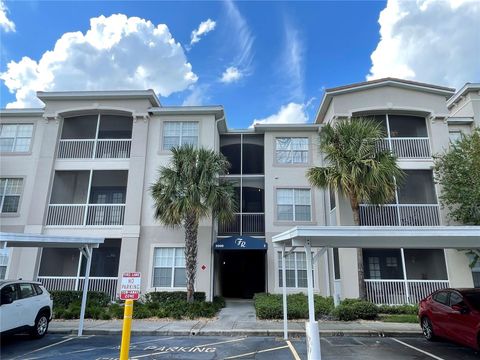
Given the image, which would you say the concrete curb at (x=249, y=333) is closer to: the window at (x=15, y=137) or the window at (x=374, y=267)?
the window at (x=374, y=267)

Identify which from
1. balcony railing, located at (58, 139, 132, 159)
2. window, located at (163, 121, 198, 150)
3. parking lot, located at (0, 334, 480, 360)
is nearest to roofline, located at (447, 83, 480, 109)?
parking lot, located at (0, 334, 480, 360)

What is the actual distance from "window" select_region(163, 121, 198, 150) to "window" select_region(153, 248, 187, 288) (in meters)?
5.66

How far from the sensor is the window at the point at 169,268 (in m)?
15.7

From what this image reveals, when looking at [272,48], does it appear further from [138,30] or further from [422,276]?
[422,276]

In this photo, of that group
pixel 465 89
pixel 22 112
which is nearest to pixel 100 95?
pixel 22 112

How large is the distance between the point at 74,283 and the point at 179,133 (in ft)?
31.2

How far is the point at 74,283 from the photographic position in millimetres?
16266

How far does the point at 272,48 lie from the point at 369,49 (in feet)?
18.0

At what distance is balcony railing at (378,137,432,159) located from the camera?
16562mm

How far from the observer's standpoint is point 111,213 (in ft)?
55.3

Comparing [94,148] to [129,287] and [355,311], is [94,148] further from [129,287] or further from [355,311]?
[355,311]

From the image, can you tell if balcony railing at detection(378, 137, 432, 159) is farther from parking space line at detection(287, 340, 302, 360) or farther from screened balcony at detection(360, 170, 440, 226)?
parking space line at detection(287, 340, 302, 360)

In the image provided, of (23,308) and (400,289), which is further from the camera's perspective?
(400,289)

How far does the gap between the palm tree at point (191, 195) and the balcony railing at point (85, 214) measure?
3374mm
